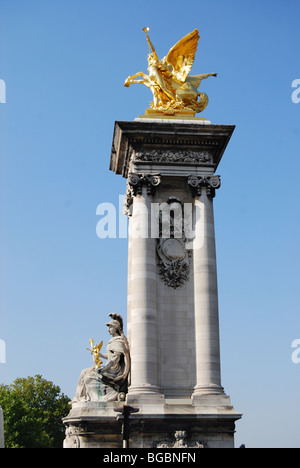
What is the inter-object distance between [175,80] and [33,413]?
43.4 meters

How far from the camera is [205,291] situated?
26.9m

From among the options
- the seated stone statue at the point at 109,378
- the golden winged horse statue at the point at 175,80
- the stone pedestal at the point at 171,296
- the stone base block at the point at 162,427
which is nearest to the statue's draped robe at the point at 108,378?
the seated stone statue at the point at 109,378

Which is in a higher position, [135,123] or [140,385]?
[135,123]

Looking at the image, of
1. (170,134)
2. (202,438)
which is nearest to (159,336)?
(202,438)

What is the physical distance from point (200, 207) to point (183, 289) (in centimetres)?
368

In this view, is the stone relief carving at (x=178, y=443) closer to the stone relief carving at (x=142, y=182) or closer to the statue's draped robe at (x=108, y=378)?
the statue's draped robe at (x=108, y=378)

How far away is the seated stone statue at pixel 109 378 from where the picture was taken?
2606 cm

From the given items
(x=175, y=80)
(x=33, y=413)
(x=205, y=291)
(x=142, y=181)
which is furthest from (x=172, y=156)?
(x=33, y=413)

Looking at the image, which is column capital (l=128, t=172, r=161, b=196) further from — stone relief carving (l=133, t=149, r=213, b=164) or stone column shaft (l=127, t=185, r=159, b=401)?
stone relief carving (l=133, t=149, r=213, b=164)

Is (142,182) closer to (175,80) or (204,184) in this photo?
(204,184)

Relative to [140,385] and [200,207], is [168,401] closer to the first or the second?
[140,385]

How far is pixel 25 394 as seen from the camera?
220ft

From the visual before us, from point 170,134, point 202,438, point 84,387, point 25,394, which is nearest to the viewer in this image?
point 202,438

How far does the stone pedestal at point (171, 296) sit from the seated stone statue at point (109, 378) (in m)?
0.56
